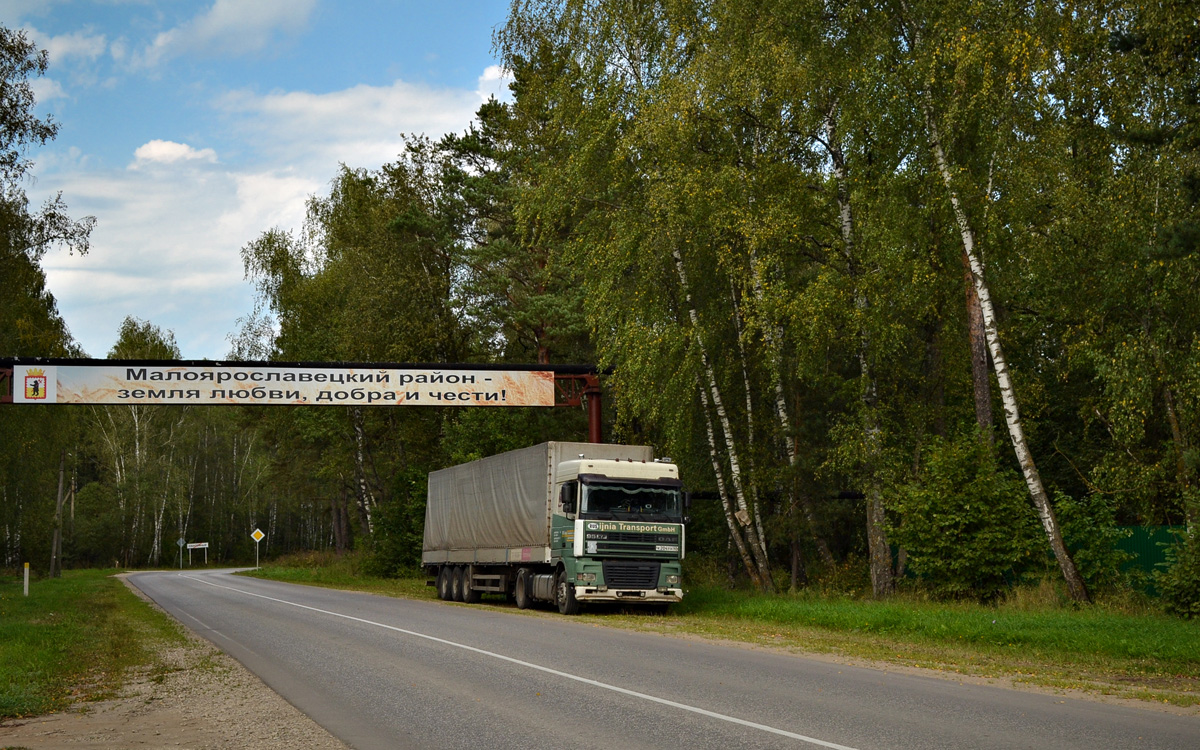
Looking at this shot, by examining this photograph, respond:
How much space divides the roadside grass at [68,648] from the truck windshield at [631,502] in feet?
27.9

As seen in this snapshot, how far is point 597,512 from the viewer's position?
878 inches

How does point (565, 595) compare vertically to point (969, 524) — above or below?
below

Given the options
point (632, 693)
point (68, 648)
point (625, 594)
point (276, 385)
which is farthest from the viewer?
point (276, 385)

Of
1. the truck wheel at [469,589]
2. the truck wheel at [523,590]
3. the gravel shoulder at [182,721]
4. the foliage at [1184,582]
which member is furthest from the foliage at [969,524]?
the gravel shoulder at [182,721]

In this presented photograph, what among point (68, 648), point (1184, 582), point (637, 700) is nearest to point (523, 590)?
point (68, 648)

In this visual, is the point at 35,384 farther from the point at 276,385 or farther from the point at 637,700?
the point at 637,700

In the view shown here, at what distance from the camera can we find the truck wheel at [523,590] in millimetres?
24938

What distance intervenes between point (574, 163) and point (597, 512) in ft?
27.5

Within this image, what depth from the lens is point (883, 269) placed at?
1956 cm

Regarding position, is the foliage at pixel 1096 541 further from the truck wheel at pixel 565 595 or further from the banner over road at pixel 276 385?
the banner over road at pixel 276 385

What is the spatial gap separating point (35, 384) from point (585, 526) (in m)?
15.1

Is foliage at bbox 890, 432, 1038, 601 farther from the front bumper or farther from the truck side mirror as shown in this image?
the truck side mirror

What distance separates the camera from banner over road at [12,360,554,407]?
87.8ft

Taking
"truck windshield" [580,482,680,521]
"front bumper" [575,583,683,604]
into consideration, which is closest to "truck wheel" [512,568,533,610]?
"front bumper" [575,583,683,604]
